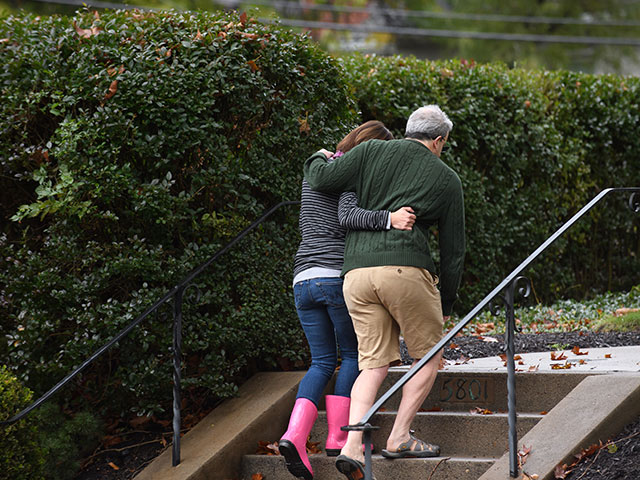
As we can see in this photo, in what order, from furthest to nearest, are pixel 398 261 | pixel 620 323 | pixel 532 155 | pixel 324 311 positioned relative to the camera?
pixel 532 155 < pixel 620 323 < pixel 324 311 < pixel 398 261

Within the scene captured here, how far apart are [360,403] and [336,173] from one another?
4.00ft

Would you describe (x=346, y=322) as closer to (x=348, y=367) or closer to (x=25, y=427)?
(x=348, y=367)

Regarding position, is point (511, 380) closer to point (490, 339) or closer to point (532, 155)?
point (490, 339)

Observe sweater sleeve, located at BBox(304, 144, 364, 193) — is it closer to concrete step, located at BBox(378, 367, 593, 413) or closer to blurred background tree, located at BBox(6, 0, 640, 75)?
concrete step, located at BBox(378, 367, 593, 413)

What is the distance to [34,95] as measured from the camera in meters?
5.21

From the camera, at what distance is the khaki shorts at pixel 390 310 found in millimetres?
4062

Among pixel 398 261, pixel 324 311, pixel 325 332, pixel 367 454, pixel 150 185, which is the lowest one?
pixel 367 454

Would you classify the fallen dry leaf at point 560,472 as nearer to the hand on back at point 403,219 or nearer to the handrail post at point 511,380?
the handrail post at point 511,380

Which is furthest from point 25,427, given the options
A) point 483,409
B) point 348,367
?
point 483,409

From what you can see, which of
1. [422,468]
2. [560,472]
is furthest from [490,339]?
[560,472]

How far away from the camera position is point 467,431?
183 inches

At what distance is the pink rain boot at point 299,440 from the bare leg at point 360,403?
0.92 feet

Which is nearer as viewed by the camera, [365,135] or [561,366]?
[365,135]

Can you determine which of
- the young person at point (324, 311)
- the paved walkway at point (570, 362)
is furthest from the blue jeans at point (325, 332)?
the paved walkway at point (570, 362)
